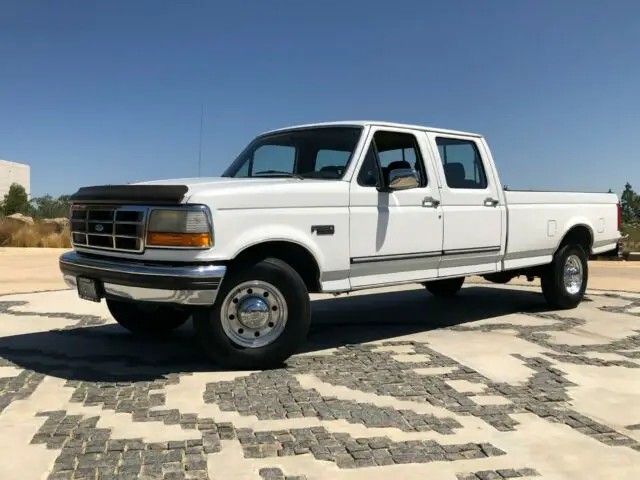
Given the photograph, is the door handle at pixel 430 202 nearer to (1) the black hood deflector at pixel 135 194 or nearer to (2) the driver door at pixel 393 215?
(2) the driver door at pixel 393 215

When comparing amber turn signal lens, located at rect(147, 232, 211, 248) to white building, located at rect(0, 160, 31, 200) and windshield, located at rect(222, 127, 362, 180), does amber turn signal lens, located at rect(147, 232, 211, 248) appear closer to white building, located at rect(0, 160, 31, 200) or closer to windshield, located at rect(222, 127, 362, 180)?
windshield, located at rect(222, 127, 362, 180)

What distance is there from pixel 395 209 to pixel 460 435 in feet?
8.51

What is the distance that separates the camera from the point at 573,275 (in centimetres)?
823

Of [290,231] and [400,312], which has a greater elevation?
[290,231]

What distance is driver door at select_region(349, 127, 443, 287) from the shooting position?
543 centimetres

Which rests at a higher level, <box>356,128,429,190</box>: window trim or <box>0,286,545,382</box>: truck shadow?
<box>356,128,429,190</box>: window trim

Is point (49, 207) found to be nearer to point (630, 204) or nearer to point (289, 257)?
point (289, 257)

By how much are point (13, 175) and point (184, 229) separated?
82.0 metres

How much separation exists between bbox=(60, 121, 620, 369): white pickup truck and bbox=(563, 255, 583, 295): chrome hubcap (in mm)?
993

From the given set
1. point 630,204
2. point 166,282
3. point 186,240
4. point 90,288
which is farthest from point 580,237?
point 630,204

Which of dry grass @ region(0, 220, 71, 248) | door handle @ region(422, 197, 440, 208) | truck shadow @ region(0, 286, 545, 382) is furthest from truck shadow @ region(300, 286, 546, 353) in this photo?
dry grass @ region(0, 220, 71, 248)

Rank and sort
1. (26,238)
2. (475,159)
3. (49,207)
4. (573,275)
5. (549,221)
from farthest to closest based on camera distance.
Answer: (49,207) → (26,238) → (573,275) → (549,221) → (475,159)

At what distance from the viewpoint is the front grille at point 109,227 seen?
459 cm

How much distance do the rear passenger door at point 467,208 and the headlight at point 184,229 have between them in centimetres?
271
